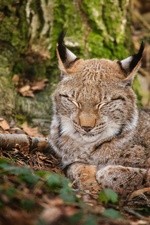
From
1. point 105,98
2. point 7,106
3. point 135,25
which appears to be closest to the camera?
point 105,98

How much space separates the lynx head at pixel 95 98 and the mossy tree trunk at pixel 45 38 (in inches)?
54.0

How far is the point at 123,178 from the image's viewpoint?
4.42 m

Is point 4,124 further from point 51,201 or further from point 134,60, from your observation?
point 51,201

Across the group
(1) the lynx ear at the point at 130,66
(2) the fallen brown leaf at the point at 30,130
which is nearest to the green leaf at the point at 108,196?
(1) the lynx ear at the point at 130,66

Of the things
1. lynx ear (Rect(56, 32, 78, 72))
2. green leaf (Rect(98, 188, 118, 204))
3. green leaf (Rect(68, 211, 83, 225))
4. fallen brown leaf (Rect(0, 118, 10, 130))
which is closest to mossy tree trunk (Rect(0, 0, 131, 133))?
fallen brown leaf (Rect(0, 118, 10, 130))

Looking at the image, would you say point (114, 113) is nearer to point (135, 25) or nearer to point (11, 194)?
point (11, 194)

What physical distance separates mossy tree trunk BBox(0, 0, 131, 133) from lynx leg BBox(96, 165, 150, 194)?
6.42ft

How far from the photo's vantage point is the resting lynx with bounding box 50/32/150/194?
448 centimetres

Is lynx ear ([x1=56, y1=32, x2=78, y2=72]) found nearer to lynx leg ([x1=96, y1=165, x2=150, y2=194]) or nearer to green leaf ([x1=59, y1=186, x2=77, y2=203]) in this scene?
lynx leg ([x1=96, y1=165, x2=150, y2=194])

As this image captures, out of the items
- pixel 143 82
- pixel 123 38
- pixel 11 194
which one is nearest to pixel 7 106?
pixel 123 38

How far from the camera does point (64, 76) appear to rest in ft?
16.1

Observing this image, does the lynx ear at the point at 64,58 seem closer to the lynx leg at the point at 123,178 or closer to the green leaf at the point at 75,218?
the lynx leg at the point at 123,178

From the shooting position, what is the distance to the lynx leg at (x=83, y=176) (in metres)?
4.50

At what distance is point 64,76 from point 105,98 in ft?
1.99
